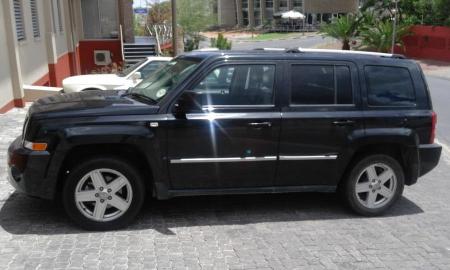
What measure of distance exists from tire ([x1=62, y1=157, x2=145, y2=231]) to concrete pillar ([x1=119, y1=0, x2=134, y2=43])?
819 inches

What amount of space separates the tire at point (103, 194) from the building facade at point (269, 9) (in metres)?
72.7

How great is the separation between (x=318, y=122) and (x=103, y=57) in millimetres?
20071

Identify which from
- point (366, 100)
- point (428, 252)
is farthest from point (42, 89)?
point (428, 252)

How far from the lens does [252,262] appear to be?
4.42 meters

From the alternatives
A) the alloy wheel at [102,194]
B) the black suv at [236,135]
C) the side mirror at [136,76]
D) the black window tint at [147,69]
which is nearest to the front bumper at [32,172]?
the black suv at [236,135]

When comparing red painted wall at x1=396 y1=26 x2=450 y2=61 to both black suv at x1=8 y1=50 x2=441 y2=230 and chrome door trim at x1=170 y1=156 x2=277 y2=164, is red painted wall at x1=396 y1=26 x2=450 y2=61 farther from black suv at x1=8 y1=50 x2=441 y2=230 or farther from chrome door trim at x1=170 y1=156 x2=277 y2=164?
chrome door trim at x1=170 y1=156 x2=277 y2=164

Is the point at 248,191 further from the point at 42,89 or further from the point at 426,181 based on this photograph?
the point at 42,89

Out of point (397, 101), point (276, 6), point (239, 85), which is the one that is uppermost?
point (276, 6)

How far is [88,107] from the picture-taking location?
197 inches

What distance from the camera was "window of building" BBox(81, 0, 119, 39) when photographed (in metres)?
26.6

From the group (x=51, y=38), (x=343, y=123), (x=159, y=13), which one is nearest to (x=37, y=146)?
(x=343, y=123)

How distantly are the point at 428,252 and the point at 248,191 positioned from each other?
5.72 ft

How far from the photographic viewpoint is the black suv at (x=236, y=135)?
4.86m

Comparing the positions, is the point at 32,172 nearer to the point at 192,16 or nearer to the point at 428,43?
the point at 428,43
